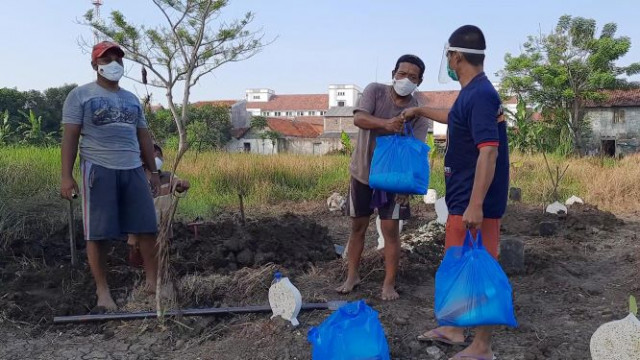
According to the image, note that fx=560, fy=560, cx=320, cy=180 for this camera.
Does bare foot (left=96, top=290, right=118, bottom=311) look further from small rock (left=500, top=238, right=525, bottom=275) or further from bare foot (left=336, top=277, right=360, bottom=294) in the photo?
small rock (left=500, top=238, right=525, bottom=275)

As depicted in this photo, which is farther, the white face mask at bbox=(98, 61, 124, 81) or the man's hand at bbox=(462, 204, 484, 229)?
the white face mask at bbox=(98, 61, 124, 81)

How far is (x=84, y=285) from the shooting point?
4.00m

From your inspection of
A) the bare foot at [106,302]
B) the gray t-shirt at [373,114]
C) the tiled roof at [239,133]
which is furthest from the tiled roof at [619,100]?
the bare foot at [106,302]

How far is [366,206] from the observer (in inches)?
148

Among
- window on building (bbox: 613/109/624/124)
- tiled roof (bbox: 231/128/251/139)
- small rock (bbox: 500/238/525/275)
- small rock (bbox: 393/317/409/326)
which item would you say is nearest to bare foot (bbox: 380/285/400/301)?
small rock (bbox: 393/317/409/326)

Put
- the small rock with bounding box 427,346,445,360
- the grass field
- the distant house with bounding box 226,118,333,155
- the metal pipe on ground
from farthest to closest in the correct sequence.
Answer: the distant house with bounding box 226,118,333,155
the grass field
the metal pipe on ground
the small rock with bounding box 427,346,445,360

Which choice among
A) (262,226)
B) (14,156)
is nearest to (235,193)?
(14,156)

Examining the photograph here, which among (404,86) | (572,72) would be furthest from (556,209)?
(572,72)

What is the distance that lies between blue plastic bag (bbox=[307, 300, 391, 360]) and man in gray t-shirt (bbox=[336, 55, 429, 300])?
4.18 feet

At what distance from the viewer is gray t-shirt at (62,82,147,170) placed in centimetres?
358

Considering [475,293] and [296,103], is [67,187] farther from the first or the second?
[296,103]

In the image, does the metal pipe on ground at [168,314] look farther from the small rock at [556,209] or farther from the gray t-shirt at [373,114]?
the small rock at [556,209]

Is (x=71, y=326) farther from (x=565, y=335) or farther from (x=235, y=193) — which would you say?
(x=235, y=193)

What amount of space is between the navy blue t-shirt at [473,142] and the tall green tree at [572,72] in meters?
29.8
